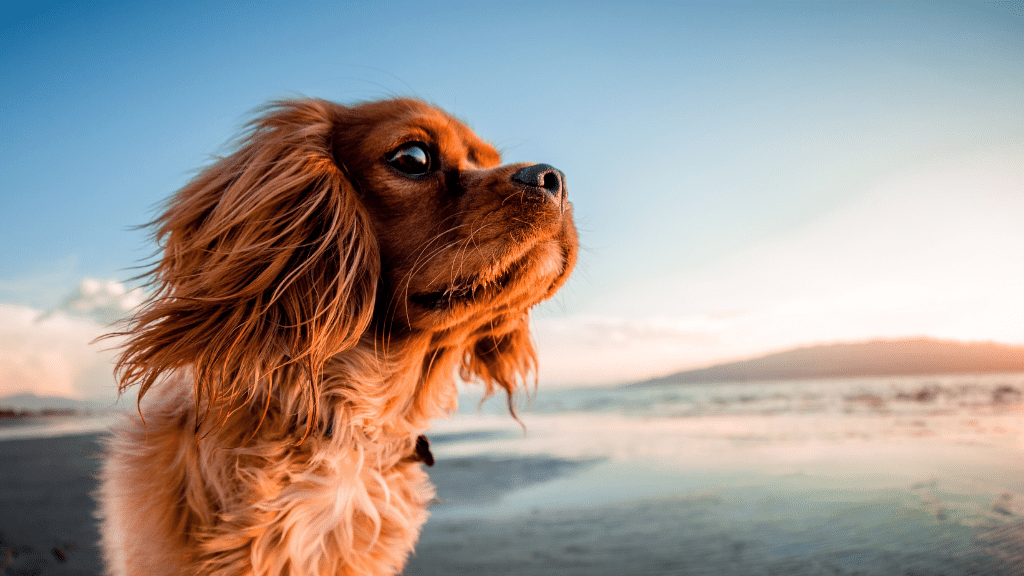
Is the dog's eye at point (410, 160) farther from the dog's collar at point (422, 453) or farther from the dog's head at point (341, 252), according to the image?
the dog's collar at point (422, 453)

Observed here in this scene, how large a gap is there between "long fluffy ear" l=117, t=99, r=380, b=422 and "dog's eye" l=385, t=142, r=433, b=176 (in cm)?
20

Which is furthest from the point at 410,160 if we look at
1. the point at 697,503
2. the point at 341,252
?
the point at 697,503

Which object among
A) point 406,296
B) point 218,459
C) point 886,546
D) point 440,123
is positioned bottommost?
point 886,546

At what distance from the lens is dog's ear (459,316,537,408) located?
Result: 9.00ft

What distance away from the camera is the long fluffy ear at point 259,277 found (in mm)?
1786

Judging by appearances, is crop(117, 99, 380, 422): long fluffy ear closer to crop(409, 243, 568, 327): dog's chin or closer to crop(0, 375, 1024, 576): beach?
crop(409, 243, 568, 327): dog's chin

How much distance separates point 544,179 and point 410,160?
499 millimetres

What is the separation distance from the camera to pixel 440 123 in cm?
211

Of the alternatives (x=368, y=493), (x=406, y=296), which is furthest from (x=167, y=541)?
(x=406, y=296)

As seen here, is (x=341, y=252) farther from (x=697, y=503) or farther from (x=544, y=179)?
(x=697, y=503)

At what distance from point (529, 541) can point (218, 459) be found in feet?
13.2

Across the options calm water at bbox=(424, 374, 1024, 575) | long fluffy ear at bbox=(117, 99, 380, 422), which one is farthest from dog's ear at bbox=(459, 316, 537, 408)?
calm water at bbox=(424, 374, 1024, 575)

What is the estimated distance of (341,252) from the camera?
1924 mm

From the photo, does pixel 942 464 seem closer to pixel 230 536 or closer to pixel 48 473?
pixel 230 536
